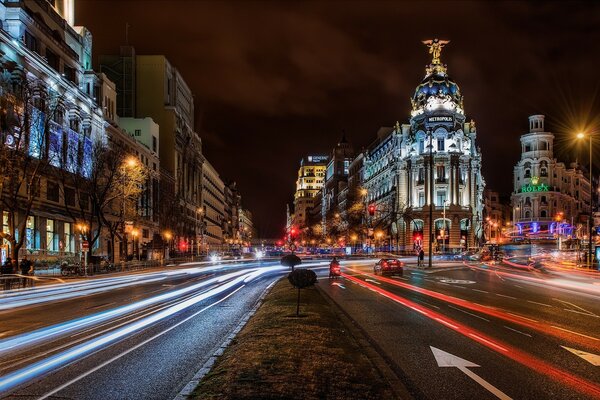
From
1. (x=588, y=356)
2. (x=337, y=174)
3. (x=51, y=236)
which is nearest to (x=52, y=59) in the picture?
(x=51, y=236)

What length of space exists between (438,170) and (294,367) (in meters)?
104

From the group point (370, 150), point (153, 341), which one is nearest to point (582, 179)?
point (370, 150)

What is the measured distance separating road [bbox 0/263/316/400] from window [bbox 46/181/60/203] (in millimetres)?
27493

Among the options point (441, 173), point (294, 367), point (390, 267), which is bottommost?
point (390, 267)

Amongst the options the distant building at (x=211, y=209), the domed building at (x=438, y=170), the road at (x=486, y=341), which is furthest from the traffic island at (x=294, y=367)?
the distant building at (x=211, y=209)

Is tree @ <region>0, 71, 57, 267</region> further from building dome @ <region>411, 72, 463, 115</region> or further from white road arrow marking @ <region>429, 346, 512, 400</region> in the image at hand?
building dome @ <region>411, 72, 463, 115</region>

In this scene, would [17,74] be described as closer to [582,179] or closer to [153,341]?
[153,341]

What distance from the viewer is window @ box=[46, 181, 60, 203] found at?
5102 cm

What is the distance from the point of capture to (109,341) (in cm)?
1325

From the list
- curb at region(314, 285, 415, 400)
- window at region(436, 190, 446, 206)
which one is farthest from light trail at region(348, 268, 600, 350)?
window at region(436, 190, 446, 206)

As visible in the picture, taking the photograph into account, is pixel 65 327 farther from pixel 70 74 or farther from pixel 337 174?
pixel 337 174

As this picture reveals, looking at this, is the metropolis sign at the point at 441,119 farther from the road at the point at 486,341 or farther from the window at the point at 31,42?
the road at the point at 486,341

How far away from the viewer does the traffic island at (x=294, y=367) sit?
7621 mm

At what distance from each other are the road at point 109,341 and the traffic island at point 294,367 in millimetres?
827
